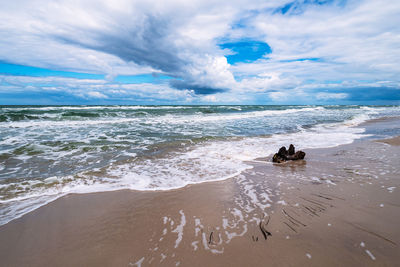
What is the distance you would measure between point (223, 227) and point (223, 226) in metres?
0.03

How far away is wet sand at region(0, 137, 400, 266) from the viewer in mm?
2158

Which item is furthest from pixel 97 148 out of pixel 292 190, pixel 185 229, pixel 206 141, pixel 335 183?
pixel 335 183

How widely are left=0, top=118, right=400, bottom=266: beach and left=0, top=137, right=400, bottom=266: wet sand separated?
0.04 feet

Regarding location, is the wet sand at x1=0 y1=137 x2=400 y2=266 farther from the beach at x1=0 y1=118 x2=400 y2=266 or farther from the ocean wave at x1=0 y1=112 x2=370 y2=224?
the ocean wave at x1=0 y1=112 x2=370 y2=224

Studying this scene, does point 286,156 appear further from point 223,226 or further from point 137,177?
point 137,177

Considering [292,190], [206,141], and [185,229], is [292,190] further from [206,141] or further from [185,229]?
[206,141]

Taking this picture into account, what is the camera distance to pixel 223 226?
8.95 feet

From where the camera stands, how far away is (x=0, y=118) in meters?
18.6

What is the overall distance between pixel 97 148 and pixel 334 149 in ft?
28.4

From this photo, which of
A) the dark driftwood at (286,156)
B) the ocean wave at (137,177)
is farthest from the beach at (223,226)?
the dark driftwood at (286,156)

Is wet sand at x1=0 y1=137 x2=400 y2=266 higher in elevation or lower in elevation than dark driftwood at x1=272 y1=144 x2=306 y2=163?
lower

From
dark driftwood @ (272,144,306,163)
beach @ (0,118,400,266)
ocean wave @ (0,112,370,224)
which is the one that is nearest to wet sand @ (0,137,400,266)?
beach @ (0,118,400,266)

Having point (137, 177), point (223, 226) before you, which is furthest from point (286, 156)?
point (137, 177)

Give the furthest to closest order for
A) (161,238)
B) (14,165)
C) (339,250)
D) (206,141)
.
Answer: (206,141) → (14,165) → (161,238) → (339,250)
